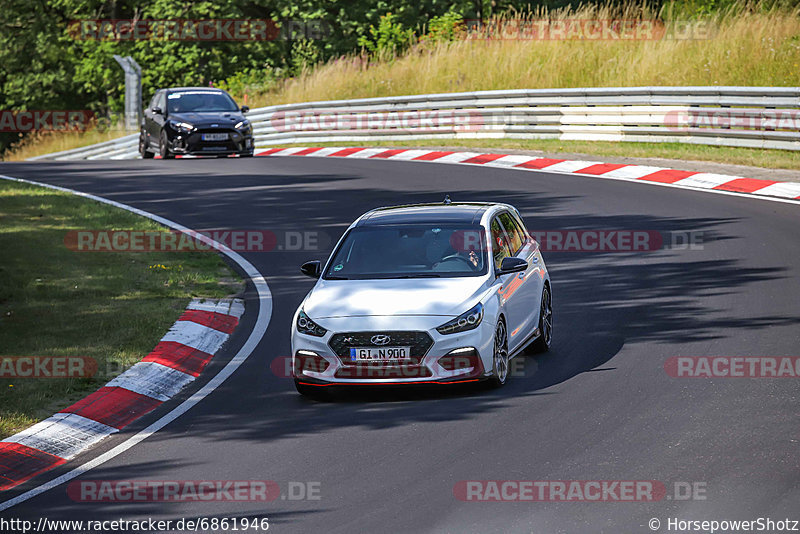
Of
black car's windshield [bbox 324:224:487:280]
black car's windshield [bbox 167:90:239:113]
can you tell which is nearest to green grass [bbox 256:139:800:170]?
black car's windshield [bbox 167:90:239:113]

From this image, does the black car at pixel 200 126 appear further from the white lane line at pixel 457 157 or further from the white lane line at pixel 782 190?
the white lane line at pixel 782 190

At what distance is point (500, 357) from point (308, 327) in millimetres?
1653

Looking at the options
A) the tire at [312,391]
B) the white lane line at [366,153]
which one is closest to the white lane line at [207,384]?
the tire at [312,391]

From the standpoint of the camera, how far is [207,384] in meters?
11.0

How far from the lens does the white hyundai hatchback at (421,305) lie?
32.4 feet

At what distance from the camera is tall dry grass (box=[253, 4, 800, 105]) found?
28.0 m

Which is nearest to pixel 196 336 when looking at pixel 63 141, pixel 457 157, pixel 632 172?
pixel 632 172

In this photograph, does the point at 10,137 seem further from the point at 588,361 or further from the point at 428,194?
the point at 588,361

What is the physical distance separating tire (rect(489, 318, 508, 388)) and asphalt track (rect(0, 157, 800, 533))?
0.44 feet

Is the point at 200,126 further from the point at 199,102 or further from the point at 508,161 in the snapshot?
the point at 508,161

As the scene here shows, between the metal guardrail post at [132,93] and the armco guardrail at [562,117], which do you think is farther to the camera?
the metal guardrail post at [132,93]

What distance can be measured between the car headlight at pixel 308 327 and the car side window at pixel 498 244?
1.84 metres

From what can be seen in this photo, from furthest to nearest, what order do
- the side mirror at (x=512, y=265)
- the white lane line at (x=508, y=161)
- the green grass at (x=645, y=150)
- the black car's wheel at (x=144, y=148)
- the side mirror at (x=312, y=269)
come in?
the black car's wheel at (x=144, y=148) → the white lane line at (x=508, y=161) → the green grass at (x=645, y=150) → the side mirror at (x=312, y=269) → the side mirror at (x=512, y=265)

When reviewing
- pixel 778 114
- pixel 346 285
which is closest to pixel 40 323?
pixel 346 285
